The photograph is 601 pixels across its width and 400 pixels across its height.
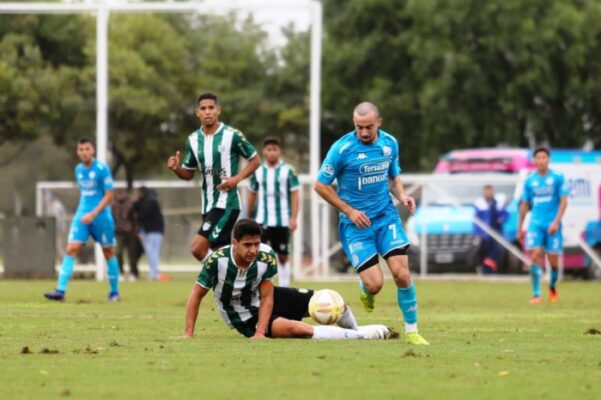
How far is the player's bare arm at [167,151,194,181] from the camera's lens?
14562mm

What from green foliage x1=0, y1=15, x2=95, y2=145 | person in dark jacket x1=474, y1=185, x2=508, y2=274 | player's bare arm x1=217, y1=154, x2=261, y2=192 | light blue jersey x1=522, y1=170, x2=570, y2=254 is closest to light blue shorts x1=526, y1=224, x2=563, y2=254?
light blue jersey x1=522, y1=170, x2=570, y2=254

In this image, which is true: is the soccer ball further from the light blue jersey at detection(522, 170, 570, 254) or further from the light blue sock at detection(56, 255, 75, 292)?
the light blue jersey at detection(522, 170, 570, 254)

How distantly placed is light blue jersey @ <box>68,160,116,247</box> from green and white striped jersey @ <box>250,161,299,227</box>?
2.61 meters

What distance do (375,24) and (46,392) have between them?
44754mm

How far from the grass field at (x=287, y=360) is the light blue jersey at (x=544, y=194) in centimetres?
423

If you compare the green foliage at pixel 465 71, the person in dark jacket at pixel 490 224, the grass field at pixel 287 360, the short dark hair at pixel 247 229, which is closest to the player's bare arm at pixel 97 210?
the grass field at pixel 287 360

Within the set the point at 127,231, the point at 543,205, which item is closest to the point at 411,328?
the point at 543,205

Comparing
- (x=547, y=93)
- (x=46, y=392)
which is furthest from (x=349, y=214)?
(x=547, y=93)

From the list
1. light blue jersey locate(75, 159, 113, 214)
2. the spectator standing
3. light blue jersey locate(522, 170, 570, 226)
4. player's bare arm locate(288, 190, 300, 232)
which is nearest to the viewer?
light blue jersey locate(75, 159, 113, 214)

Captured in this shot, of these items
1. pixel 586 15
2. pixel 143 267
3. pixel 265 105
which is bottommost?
pixel 143 267

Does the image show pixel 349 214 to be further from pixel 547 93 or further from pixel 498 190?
pixel 547 93

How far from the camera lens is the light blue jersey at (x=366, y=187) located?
43.6 ft

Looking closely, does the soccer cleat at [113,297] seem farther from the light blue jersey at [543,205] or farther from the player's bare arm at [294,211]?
the light blue jersey at [543,205]

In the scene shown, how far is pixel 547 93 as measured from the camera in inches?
1953
